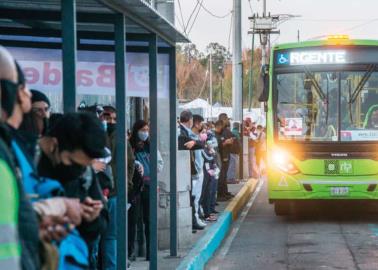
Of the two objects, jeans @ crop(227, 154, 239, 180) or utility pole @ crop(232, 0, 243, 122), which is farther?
utility pole @ crop(232, 0, 243, 122)

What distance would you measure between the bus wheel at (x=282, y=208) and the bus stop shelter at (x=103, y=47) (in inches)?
234

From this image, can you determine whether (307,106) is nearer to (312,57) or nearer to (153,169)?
(312,57)

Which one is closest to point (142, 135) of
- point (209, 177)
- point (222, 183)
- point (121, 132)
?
point (121, 132)

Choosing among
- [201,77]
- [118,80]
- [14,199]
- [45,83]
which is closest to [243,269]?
[45,83]

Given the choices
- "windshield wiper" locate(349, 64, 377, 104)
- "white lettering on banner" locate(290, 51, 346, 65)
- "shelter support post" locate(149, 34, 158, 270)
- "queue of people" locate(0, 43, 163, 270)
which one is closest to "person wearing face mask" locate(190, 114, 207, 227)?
"white lettering on banner" locate(290, 51, 346, 65)

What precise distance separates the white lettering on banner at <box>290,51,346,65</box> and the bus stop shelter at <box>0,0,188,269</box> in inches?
218

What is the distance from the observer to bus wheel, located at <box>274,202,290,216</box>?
14.7 m

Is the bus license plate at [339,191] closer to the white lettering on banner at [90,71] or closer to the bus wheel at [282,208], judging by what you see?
the bus wheel at [282,208]

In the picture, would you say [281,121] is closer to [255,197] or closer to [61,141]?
[255,197]

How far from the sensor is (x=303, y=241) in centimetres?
1198

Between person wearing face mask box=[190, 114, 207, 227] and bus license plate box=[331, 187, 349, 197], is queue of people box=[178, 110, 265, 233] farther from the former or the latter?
bus license plate box=[331, 187, 349, 197]

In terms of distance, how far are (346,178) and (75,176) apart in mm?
10744

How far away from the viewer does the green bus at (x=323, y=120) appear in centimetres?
1372

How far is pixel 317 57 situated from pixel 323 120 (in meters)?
1.20
